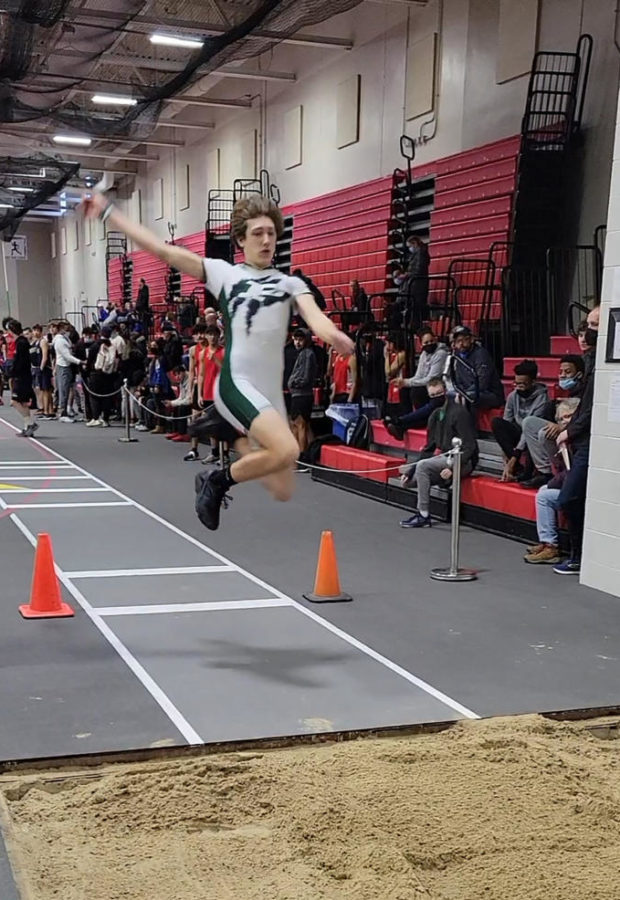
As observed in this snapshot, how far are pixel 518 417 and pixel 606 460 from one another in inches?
71.5

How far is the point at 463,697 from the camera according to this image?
4066mm

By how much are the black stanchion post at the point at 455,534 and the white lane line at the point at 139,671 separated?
2397 millimetres

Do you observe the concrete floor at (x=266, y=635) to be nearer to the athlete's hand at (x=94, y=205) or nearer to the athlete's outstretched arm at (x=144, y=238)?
the athlete's outstretched arm at (x=144, y=238)

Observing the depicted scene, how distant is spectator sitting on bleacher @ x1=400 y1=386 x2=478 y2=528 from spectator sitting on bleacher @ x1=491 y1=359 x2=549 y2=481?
0.26 meters

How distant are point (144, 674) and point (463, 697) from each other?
1.52 meters

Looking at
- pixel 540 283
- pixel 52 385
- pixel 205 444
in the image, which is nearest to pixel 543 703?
pixel 540 283

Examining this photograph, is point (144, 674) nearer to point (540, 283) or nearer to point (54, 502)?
point (54, 502)

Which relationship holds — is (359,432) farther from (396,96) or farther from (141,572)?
(396,96)

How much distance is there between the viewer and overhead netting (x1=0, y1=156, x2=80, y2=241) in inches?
634

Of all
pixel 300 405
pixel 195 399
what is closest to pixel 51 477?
pixel 195 399

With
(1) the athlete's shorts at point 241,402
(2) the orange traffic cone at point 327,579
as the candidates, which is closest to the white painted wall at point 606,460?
(2) the orange traffic cone at point 327,579

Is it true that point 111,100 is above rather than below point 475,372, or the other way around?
above

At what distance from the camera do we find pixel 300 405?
10.8 metres

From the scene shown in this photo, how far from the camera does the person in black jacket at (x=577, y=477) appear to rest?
6391mm
